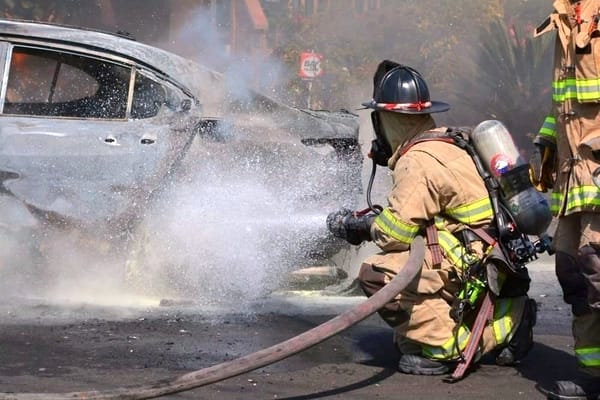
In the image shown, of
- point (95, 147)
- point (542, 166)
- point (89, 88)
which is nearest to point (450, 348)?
point (542, 166)

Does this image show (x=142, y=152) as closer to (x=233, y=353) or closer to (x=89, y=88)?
(x=89, y=88)

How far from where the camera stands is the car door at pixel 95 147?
260 inches

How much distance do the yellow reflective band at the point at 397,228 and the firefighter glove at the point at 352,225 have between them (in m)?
0.33

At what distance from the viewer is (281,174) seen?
6.78 m

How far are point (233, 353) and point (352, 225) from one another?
901 mm

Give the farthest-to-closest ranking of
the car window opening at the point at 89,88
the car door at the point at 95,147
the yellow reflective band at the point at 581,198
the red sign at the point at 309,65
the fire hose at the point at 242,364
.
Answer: the red sign at the point at 309,65, the car window opening at the point at 89,88, the car door at the point at 95,147, the yellow reflective band at the point at 581,198, the fire hose at the point at 242,364

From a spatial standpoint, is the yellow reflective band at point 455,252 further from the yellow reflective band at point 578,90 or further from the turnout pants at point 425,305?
the yellow reflective band at point 578,90

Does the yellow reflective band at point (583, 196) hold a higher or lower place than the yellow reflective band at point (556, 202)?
higher

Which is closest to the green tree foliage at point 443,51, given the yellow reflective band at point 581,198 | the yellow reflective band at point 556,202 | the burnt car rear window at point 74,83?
the burnt car rear window at point 74,83

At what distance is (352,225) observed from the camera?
4.80 m

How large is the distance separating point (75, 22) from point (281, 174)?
38.4 feet

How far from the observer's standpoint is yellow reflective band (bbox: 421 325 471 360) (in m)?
4.49

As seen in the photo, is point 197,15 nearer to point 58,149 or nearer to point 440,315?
point 58,149

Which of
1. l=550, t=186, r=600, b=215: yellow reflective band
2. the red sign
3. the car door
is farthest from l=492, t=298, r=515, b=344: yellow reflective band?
the red sign
